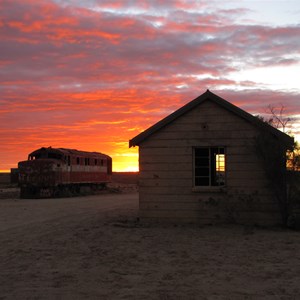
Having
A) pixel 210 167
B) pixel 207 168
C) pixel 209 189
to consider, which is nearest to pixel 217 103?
pixel 210 167

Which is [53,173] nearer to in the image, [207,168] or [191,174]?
[207,168]

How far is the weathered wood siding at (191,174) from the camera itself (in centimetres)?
1527

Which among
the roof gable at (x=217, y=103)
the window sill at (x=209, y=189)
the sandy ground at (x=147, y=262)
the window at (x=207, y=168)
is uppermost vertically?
the roof gable at (x=217, y=103)

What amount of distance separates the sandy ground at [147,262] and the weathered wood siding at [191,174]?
86cm

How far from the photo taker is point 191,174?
51.3 feet

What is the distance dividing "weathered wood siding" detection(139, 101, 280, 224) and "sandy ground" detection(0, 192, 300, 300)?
2.82ft

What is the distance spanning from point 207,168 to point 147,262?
772 centimetres

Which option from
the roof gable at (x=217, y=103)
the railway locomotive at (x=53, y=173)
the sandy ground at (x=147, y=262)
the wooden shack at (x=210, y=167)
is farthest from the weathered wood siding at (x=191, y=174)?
the railway locomotive at (x=53, y=173)

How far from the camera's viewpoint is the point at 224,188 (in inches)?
605

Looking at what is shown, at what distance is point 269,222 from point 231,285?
320 inches

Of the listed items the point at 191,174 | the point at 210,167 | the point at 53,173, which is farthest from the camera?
the point at 53,173

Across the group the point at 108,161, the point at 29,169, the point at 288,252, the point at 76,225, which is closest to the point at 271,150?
the point at 288,252

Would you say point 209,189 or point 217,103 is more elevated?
point 217,103

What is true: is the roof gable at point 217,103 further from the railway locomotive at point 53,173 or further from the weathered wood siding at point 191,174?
the railway locomotive at point 53,173
